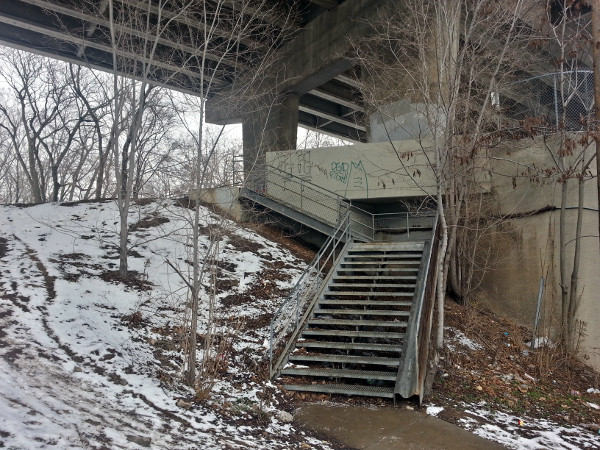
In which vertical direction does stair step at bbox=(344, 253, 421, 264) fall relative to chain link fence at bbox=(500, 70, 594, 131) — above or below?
below

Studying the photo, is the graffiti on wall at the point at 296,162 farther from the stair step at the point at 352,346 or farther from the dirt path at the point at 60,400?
the dirt path at the point at 60,400

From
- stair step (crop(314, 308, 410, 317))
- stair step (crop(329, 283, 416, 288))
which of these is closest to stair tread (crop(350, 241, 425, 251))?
stair step (crop(329, 283, 416, 288))

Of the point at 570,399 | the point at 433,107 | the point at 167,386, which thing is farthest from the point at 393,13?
the point at 167,386

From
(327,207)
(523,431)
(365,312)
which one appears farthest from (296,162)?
(523,431)

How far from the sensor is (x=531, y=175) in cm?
1195

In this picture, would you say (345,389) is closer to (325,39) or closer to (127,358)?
(127,358)

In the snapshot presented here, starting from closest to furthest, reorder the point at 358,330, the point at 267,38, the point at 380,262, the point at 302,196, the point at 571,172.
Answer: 1. the point at 358,330
2. the point at 571,172
3. the point at 380,262
4. the point at 302,196
5. the point at 267,38

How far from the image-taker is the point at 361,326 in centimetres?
913

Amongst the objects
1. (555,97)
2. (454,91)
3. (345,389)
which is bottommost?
(345,389)

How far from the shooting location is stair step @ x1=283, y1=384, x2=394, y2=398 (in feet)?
23.4

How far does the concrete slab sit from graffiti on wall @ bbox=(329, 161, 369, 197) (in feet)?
29.4

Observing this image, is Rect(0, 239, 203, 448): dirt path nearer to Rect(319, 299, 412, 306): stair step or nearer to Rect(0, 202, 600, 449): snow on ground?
Rect(0, 202, 600, 449): snow on ground

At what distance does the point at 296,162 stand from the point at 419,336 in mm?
9520

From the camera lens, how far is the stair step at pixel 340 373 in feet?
24.5
